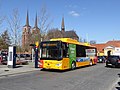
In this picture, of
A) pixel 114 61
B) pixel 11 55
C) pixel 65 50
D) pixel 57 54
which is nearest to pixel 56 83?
pixel 57 54

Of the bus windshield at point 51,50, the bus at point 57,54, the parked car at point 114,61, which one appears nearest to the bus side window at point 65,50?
the bus at point 57,54

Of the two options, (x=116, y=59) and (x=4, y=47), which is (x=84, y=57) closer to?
(x=116, y=59)

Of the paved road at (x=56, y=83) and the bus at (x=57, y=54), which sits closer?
the paved road at (x=56, y=83)

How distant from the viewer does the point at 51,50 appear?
22766 mm

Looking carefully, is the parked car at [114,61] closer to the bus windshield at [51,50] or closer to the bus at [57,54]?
the bus at [57,54]

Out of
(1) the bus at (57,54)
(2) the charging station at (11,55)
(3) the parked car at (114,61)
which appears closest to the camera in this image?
(1) the bus at (57,54)

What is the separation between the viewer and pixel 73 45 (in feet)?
84.1

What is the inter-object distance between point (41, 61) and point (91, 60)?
43.1 ft

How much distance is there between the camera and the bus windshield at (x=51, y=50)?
22380 millimetres

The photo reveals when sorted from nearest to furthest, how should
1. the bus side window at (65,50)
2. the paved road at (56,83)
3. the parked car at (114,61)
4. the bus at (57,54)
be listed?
1. the paved road at (56,83)
2. the bus at (57,54)
3. the bus side window at (65,50)
4. the parked car at (114,61)

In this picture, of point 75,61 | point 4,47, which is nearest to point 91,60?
point 75,61

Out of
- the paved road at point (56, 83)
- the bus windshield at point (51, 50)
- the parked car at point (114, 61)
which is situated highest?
the bus windshield at point (51, 50)

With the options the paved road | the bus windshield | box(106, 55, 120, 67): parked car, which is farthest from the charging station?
box(106, 55, 120, 67): parked car

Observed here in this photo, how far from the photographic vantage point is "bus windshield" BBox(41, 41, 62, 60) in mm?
22380
